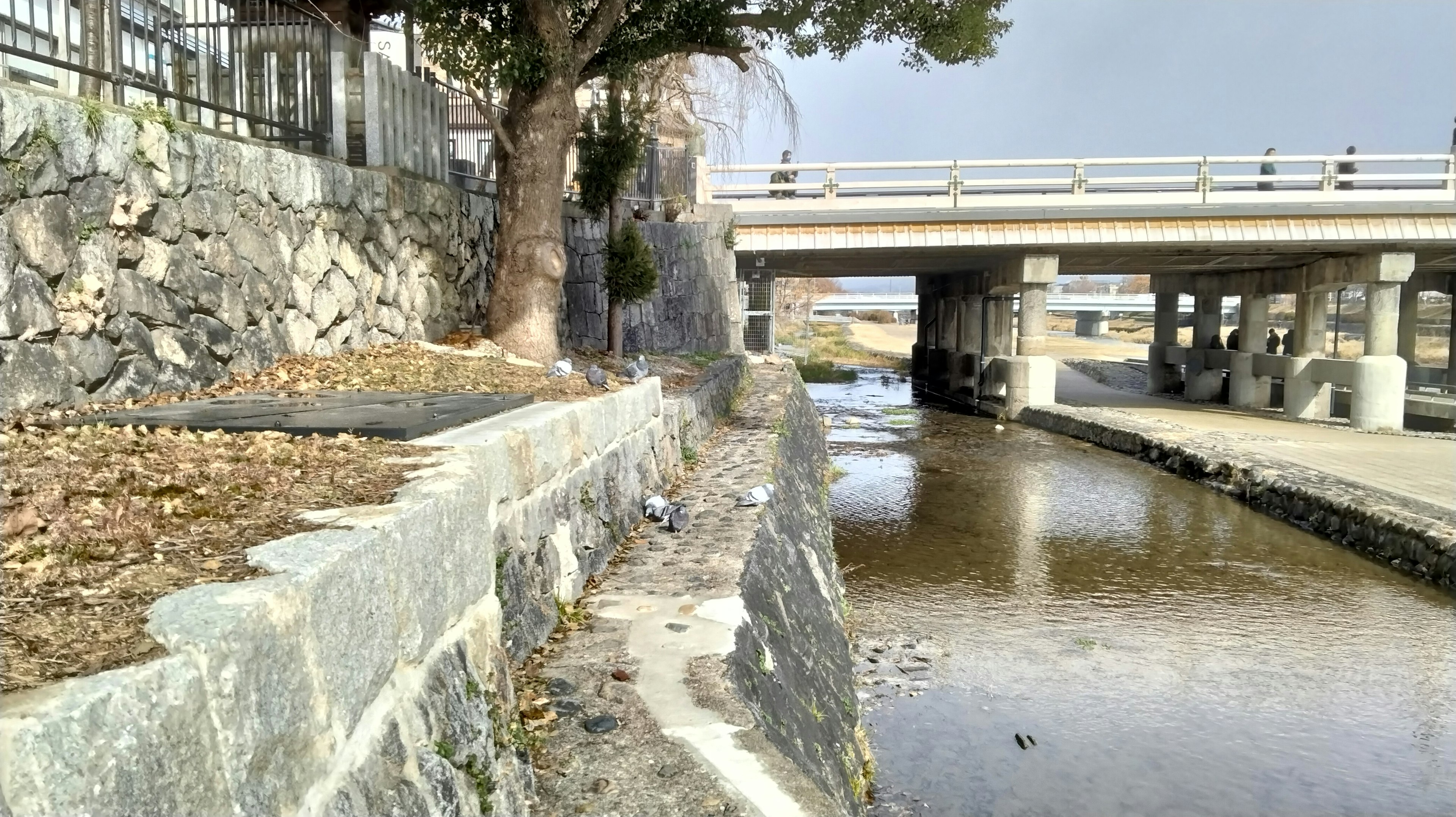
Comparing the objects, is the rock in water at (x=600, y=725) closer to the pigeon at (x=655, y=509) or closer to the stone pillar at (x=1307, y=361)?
the pigeon at (x=655, y=509)

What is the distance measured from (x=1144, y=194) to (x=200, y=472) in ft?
73.0

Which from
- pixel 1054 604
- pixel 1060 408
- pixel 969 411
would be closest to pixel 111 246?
pixel 1054 604

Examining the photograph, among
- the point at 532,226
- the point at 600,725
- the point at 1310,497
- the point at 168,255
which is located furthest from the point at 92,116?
the point at 1310,497

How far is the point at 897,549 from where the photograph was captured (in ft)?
38.6

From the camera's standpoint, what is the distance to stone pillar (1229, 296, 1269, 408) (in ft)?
92.0

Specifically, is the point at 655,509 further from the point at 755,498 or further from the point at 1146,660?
the point at 1146,660

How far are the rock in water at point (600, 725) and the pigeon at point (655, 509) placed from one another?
11.0ft

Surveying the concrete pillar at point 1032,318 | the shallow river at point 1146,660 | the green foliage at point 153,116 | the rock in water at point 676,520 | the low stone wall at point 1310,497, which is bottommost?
the shallow river at point 1146,660

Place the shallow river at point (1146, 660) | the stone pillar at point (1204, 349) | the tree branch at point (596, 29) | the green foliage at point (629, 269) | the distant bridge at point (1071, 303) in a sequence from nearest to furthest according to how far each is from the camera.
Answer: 1. the shallow river at point (1146, 660)
2. the tree branch at point (596, 29)
3. the green foliage at point (629, 269)
4. the stone pillar at point (1204, 349)
5. the distant bridge at point (1071, 303)

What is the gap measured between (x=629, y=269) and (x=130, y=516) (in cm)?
1067

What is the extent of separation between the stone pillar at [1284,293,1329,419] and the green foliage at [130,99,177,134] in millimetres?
25111

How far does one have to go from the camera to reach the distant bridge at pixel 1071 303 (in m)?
73.0

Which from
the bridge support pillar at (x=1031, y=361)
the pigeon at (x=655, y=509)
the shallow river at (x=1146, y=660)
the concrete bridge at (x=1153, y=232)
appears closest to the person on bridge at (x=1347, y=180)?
the concrete bridge at (x=1153, y=232)

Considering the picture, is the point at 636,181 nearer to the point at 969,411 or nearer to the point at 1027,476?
the point at 1027,476
